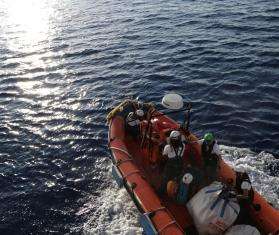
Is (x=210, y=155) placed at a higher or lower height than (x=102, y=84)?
higher

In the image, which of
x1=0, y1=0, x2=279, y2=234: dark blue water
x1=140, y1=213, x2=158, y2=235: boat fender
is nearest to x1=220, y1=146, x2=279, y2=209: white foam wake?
x1=0, y1=0, x2=279, y2=234: dark blue water

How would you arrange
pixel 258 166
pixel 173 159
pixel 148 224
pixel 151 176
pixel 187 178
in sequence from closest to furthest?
pixel 187 178 → pixel 148 224 → pixel 173 159 → pixel 151 176 → pixel 258 166

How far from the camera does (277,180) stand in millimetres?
11961

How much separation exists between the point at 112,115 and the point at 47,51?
483 inches

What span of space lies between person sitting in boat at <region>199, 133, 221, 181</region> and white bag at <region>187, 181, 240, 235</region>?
3.16 feet

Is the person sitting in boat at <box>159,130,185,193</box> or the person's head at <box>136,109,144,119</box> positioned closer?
the person sitting in boat at <box>159,130,185,193</box>

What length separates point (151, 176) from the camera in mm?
11469

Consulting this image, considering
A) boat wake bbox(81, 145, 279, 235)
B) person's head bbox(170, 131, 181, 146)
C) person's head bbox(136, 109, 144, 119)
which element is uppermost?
person's head bbox(170, 131, 181, 146)

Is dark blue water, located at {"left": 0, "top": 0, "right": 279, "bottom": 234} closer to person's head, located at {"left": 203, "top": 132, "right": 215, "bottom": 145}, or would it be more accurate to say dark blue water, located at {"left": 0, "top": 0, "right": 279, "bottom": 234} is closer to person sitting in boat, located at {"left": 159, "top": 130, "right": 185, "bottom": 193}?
person sitting in boat, located at {"left": 159, "top": 130, "right": 185, "bottom": 193}

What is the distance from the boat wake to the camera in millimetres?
11203

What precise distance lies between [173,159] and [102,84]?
32.4ft

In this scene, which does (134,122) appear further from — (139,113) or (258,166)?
(258,166)

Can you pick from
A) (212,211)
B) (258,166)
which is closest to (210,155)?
(212,211)

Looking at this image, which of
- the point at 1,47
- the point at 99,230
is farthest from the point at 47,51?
the point at 99,230
